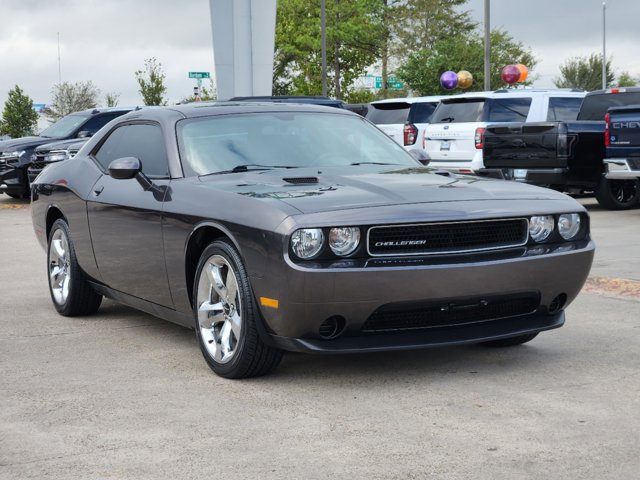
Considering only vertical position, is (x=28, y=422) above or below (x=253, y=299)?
below

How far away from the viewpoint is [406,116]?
2155cm

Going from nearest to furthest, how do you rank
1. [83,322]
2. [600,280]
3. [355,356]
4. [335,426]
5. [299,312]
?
[335,426] → [299,312] → [355,356] → [83,322] → [600,280]

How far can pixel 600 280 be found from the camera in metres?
9.07

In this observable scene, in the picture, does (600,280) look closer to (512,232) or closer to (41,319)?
(512,232)

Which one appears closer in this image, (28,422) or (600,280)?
(28,422)

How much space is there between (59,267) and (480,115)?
1194cm

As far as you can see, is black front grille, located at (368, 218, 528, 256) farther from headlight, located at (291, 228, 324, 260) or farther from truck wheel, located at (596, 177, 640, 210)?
truck wheel, located at (596, 177, 640, 210)

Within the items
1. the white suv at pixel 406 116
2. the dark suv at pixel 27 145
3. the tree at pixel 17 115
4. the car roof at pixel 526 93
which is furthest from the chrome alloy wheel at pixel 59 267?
the tree at pixel 17 115

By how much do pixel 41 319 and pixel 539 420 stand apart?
4.21 metres

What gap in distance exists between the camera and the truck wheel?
17484mm

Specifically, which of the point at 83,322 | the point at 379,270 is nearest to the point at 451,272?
the point at 379,270

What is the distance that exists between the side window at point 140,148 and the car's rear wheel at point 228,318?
974 millimetres

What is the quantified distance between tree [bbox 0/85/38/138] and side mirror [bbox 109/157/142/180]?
60.0 m

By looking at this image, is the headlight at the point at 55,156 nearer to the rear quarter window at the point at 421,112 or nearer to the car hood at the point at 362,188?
the rear quarter window at the point at 421,112
